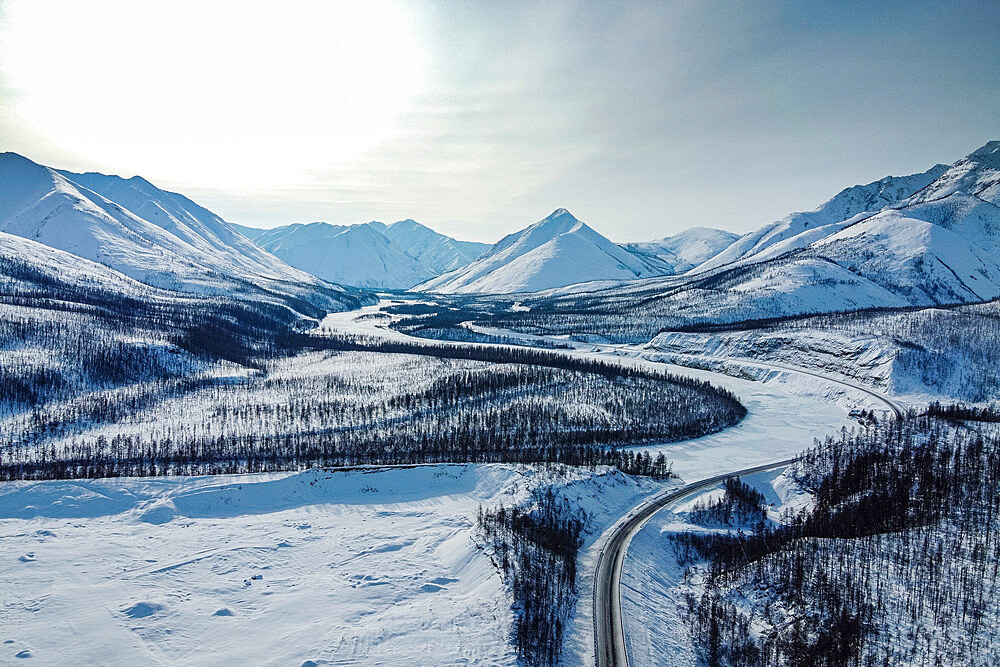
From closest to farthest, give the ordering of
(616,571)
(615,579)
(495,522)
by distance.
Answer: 1. (615,579)
2. (616,571)
3. (495,522)

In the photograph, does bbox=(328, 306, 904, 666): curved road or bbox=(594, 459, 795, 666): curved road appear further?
bbox=(328, 306, 904, 666): curved road

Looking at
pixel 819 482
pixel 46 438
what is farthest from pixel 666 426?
pixel 46 438

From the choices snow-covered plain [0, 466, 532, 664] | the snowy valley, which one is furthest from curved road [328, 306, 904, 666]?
snow-covered plain [0, 466, 532, 664]

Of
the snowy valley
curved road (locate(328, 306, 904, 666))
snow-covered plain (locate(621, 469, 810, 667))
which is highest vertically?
the snowy valley

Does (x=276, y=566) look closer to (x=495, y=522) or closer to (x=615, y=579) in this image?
(x=495, y=522)

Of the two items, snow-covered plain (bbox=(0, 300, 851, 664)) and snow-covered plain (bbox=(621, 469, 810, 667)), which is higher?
snow-covered plain (bbox=(0, 300, 851, 664))

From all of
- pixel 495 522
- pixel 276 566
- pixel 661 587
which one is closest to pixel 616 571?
pixel 661 587

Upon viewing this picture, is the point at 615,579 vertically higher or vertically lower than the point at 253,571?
lower

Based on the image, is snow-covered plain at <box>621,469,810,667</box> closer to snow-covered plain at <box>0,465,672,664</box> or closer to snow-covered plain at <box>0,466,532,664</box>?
snow-covered plain at <box>0,465,672,664</box>

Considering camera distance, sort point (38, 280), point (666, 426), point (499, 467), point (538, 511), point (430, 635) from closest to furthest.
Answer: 1. point (430, 635)
2. point (538, 511)
3. point (499, 467)
4. point (666, 426)
5. point (38, 280)

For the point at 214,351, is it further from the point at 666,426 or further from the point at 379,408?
the point at 666,426

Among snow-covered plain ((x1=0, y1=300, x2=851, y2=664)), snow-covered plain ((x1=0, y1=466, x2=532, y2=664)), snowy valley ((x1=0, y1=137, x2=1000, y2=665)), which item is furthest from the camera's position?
snowy valley ((x1=0, y1=137, x2=1000, y2=665))
